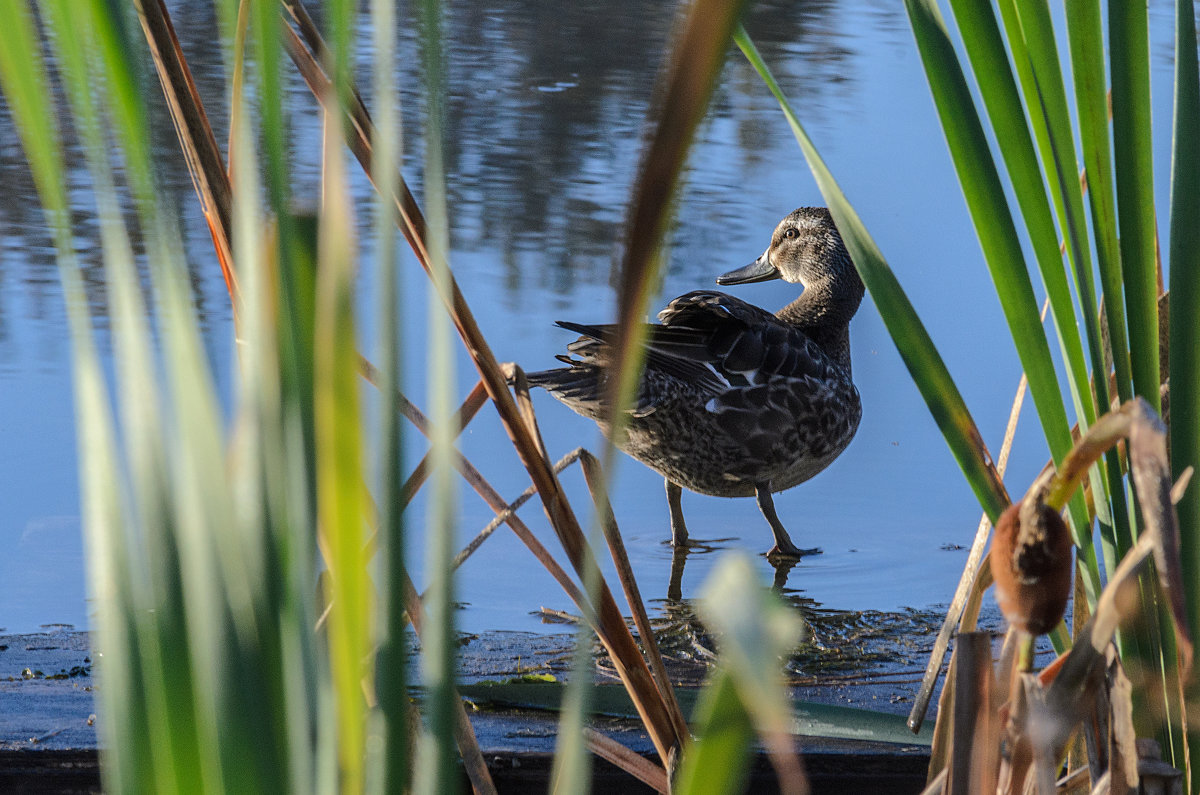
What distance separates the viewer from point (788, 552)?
9.81 feet

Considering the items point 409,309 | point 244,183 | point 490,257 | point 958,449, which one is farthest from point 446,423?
point 490,257

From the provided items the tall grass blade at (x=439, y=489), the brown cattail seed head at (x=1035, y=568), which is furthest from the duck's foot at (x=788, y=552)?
the tall grass blade at (x=439, y=489)

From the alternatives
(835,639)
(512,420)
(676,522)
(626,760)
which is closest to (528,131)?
(676,522)

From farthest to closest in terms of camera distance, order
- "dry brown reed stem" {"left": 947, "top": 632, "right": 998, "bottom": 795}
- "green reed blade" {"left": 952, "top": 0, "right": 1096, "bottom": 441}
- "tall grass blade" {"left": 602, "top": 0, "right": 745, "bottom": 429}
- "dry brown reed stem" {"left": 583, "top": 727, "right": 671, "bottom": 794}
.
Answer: "dry brown reed stem" {"left": 583, "top": 727, "right": 671, "bottom": 794}
"green reed blade" {"left": 952, "top": 0, "right": 1096, "bottom": 441}
"dry brown reed stem" {"left": 947, "top": 632, "right": 998, "bottom": 795}
"tall grass blade" {"left": 602, "top": 0, "right": 745, "bottom": 429}

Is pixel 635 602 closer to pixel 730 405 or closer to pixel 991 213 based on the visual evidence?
pixel 991 213

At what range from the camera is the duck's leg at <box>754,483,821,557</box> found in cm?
299

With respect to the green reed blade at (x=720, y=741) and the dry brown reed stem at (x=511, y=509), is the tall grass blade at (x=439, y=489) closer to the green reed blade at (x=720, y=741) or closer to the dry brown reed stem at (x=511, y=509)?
the green reed blade at (x=720, y=741)

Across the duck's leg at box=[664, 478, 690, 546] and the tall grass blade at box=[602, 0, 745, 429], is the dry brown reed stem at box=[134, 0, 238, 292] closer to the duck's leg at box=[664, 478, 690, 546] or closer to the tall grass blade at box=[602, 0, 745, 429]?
the tall grass blade at box=[602, 0, 745, 429]

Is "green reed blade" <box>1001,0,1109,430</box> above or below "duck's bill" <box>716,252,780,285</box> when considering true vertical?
above

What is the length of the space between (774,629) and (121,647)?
25 cm

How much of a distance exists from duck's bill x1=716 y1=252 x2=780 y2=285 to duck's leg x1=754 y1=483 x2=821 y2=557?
1.25 meters

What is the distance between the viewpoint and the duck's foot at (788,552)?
296 cm

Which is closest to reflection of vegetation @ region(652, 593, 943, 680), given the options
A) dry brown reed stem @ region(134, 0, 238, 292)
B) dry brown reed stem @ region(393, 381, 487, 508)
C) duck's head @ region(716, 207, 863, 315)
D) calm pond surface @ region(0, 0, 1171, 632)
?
calm pond surface @ region(0, 0, 1171, 632)

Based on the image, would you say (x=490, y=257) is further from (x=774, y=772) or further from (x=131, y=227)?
(x=774, y=772)
